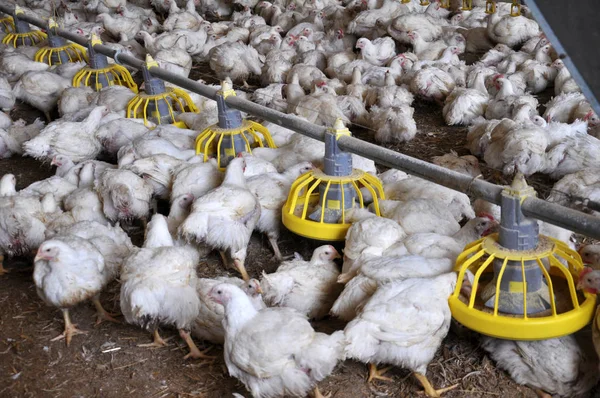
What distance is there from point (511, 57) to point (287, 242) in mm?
4273

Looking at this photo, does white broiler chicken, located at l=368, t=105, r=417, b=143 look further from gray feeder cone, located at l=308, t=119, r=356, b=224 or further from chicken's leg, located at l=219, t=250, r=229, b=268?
chicken's leg, located at l=219, t=250, r=229, b=268

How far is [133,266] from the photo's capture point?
3.35 meters

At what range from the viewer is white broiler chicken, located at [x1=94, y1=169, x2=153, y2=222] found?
14.2 feet

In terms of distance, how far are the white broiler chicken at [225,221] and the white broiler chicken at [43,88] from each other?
3.82 meters

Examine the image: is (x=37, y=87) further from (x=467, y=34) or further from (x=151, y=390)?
(x=467, y=34)

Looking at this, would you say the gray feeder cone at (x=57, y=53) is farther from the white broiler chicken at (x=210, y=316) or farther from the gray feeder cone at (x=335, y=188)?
the white broiler chicken at (x=210, y=316)

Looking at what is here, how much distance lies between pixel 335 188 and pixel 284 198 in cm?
45

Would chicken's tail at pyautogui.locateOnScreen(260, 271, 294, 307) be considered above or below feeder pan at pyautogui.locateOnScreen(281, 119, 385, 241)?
below

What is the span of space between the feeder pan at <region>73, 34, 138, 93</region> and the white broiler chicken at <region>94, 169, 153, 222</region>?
2.69 m

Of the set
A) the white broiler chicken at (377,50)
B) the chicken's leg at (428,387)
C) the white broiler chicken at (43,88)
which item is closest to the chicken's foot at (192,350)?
the chicken's leg at (428,387)

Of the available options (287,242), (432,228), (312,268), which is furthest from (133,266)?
(432,228)

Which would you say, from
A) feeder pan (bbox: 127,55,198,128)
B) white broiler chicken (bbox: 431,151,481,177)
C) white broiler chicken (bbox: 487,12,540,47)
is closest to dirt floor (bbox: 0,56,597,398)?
white broiler chicken (bbox: 431,151,481,177)

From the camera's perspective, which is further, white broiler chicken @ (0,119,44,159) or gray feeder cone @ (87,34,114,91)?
gray feeder cone @ (87,34,114,91)

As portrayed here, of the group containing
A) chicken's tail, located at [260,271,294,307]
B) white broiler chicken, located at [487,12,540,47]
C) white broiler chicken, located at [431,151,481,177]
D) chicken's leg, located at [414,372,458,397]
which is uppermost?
white broiler chicken, located at [487,12,540,47]
